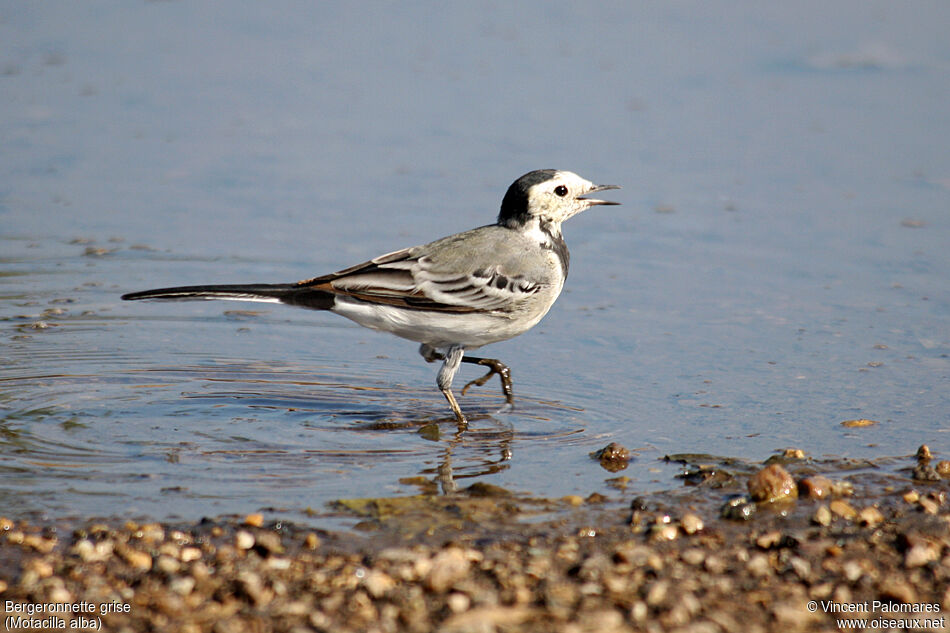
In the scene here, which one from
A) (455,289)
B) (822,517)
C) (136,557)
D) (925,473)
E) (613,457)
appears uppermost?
(455,289)

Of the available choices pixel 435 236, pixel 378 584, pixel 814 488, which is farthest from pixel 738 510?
pixel 435 236

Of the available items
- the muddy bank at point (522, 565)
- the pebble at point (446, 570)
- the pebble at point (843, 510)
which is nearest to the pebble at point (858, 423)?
the muddy bank at point (522, 565)

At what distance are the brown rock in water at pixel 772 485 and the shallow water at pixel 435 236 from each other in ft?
1.90

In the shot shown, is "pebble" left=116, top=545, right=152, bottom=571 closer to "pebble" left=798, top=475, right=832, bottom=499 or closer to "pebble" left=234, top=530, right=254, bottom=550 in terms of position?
"pebble" left=234, top=530, right=254, bottom=550

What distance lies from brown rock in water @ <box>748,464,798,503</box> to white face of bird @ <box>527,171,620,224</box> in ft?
8.45

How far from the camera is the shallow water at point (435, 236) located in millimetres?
7480

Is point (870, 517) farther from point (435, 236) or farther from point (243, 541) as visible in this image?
point (435, 236)

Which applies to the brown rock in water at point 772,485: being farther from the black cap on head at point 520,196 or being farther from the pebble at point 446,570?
the black cap on head at point 520,196

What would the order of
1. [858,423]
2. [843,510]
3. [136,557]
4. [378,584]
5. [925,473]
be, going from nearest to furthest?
1. [378,584]
2. [136,557]
3. [843,510]
4. [925,473]
5. [858,423]

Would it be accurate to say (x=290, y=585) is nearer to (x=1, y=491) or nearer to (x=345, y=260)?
(x=1, y=491)

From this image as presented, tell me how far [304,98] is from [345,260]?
4.50 m

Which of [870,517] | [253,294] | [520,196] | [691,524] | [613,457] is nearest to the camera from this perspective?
[691,524]

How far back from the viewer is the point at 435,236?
1105 cm

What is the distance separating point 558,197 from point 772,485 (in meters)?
2.89
